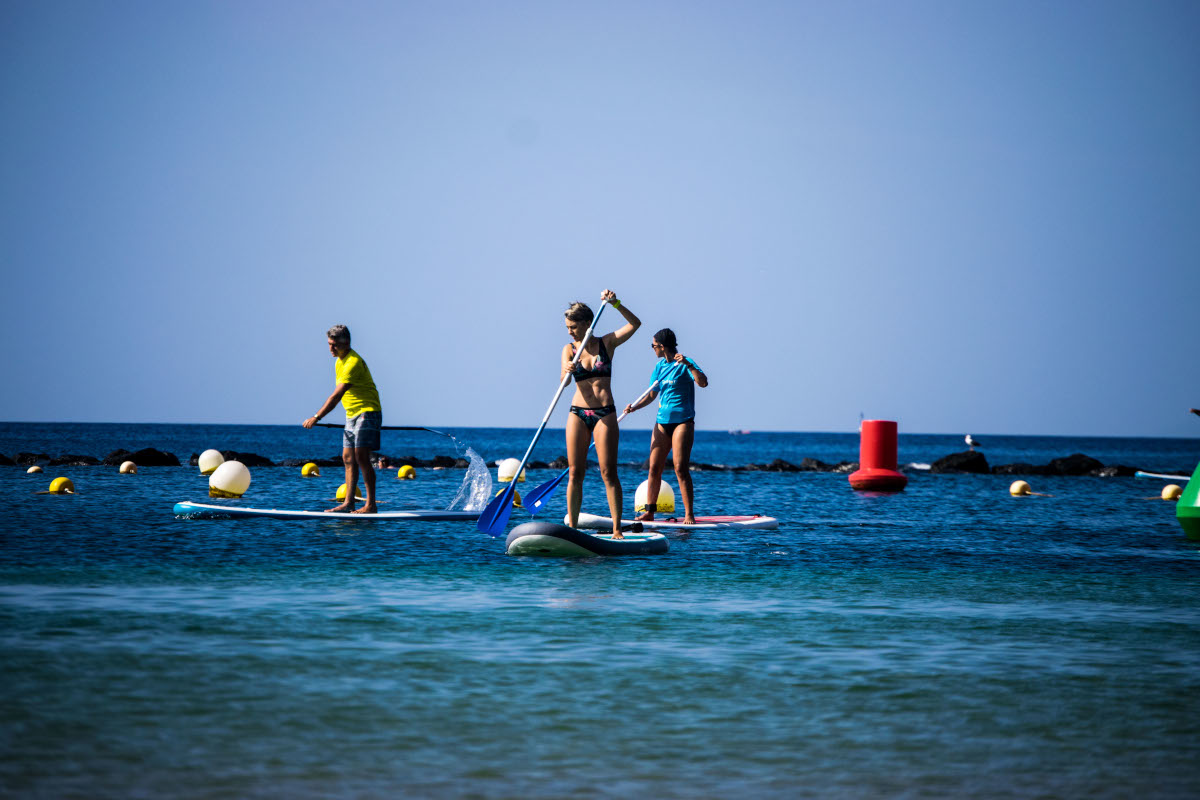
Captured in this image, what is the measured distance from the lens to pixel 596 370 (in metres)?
10.7

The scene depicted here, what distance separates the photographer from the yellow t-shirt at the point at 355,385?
552 inches

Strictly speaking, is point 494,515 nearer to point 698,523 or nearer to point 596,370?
point 596,370

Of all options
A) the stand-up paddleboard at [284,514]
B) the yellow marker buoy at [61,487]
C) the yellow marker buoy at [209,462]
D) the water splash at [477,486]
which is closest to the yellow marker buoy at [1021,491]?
the water splash at [477,486]

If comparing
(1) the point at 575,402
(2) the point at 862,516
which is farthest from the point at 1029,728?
(2) the point at 862,516

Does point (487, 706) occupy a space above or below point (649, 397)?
below

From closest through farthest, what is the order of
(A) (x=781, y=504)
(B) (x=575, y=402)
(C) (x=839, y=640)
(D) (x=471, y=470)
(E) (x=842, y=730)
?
(E) (x=842, y=730)
(C) (x=839, y=640)
(B) (x=575, y=402)
(D) (x=471, y=470)
(A) (x=781, y=504)

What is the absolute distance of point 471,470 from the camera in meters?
16.7

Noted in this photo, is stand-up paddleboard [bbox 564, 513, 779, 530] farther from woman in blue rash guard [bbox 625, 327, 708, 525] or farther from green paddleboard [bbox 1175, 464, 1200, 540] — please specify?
green paddleboard [bbox 1175, 464, 1200, 540]

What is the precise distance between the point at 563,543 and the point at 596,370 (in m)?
1.62

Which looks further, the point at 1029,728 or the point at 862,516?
the point at 862,516

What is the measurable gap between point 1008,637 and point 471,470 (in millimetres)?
10547

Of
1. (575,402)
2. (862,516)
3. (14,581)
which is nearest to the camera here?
(14,581)

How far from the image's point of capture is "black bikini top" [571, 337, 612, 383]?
10.7 meters

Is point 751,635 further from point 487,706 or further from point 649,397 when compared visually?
point 649,397
